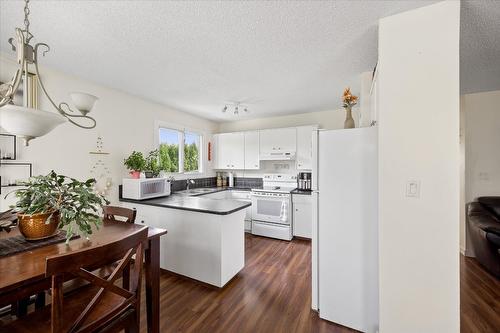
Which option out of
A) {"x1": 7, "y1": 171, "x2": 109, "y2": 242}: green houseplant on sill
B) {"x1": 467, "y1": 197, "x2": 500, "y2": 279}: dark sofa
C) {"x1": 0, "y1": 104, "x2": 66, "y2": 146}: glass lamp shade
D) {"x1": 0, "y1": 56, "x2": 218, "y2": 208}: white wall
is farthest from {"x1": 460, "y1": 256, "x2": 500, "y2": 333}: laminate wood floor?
{"x1": 0, "y1": 56, "x2": 218, "y2": 208}: white wall

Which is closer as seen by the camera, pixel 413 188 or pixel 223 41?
pixel 413 188

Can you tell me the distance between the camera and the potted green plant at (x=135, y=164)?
2.95 m

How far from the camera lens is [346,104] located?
6.90ft

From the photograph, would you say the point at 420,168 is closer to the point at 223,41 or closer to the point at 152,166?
the point at 223,41

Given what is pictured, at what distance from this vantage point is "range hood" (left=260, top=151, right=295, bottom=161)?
4.16 meters

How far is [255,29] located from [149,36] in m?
0.87

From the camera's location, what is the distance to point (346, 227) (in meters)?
1.78

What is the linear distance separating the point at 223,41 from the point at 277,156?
2.74m

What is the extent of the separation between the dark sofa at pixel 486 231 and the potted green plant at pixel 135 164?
4.41 m

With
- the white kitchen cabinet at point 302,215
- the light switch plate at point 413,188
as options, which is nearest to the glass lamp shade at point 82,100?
the light switch plate at point 413,188

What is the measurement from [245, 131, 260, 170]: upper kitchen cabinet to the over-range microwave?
6.43 ft

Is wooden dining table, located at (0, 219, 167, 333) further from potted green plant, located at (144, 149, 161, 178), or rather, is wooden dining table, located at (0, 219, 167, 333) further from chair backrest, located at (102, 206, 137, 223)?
potted green plant, located at (144, 149, 161, 178)

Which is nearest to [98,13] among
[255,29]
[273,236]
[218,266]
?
[255,29]

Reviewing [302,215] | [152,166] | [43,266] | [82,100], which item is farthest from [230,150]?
[43,266]
